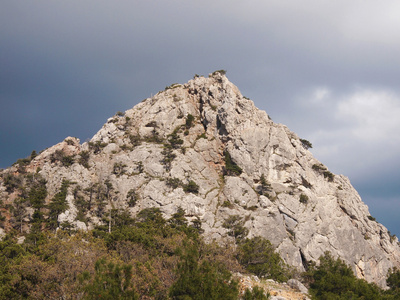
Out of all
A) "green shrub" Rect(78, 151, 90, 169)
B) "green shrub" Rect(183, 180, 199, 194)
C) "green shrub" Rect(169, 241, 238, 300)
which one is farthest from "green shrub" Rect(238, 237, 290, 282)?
"green shrub" Rect(78, 151, 90, 169)

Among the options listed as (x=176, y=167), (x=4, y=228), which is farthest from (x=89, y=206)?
(x=176, y=167)

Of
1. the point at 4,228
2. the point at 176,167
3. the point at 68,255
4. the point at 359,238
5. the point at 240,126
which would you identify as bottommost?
the point at 68,255

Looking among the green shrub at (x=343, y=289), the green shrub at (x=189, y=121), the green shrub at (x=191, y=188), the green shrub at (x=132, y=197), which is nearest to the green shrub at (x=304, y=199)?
the green shrub at (x=191, y=188)

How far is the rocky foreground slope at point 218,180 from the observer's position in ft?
207

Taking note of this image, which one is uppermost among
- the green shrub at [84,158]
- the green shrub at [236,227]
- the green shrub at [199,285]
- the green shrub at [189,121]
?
the green shrub at [189,121]

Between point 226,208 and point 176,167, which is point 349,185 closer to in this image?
point 226,208

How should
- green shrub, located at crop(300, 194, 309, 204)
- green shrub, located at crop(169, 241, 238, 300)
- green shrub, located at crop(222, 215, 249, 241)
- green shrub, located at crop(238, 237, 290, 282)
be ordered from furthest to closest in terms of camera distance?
green shrub, located at crop(300, 194, 309, 204) < green shrub, located at crop(222, 215, 249, 241) < green shrub, located at crop(238, 237, 290, 282) < green shrub, located at crop(169, 241, 238, 300)

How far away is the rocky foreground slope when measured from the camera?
63188 mm

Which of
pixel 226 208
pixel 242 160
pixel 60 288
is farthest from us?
pixel 242 160

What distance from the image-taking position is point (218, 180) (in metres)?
74.1

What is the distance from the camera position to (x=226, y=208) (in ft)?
210

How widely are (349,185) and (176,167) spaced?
53707 mm

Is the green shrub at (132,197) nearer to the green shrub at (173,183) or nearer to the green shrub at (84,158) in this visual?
the green shrub at (173,183)

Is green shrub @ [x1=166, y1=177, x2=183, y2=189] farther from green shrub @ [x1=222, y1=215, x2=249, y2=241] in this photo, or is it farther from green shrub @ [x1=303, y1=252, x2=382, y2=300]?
green shrub @ [x1=303, y1=252, x2=382, y2=300]
